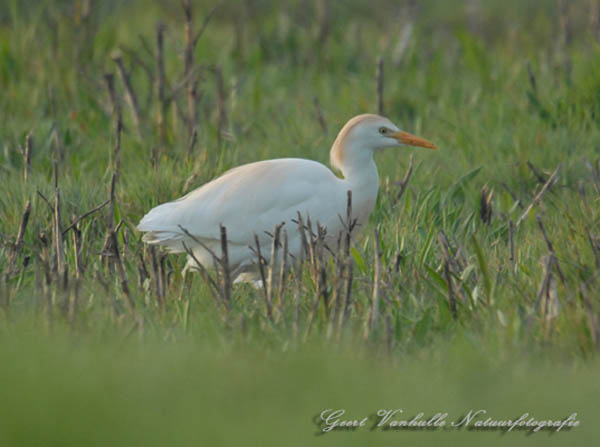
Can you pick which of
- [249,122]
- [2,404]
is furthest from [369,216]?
[2,404]

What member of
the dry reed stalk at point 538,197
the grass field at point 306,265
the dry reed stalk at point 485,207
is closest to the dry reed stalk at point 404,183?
the grass field at point 306,265

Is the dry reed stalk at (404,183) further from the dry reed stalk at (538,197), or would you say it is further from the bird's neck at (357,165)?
the dry reed stalk at (538,197)

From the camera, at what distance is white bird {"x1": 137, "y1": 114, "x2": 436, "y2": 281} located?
414cm

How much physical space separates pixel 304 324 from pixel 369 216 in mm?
1473

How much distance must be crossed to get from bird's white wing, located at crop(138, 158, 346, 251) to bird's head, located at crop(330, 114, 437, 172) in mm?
245

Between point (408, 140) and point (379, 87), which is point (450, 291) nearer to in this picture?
point (408, 140)

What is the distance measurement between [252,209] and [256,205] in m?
0.03

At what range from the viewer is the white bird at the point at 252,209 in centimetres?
414

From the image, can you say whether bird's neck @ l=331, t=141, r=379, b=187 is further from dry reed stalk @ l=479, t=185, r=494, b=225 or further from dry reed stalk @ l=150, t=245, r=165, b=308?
dry reed stalk @ l=150, t=245, r=165, b=308

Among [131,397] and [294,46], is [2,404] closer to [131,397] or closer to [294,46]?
[131,397]

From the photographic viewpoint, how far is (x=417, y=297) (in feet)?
11.4

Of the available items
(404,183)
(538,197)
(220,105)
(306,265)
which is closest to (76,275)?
(306,265)

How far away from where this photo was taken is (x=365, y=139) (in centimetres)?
449

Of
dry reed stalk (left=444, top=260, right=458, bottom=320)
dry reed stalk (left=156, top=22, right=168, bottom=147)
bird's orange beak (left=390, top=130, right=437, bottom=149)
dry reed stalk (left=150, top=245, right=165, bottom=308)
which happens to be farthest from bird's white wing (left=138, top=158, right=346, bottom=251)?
dry reed stalk (left=156, top=22, right=168, bottom=147)
